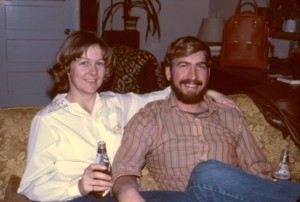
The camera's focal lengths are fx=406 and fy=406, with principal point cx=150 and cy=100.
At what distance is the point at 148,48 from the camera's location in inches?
210

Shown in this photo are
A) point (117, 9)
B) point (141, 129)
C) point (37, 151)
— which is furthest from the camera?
point (117, 9)

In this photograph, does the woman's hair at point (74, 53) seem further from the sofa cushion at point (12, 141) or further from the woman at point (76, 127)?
the sofa cushion at point (12, 141)

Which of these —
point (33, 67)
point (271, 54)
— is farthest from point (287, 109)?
point (33, 67)

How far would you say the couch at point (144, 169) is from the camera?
6.45 ft

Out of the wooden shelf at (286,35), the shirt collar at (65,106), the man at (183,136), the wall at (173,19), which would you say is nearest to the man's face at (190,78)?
the man at (183,136)

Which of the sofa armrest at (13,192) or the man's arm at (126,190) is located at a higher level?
the man's arm at (126,190)

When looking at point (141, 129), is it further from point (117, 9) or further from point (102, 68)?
point (117, 9)

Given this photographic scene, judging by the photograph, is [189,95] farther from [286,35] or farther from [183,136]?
[286,35]

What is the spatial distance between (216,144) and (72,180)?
713mm

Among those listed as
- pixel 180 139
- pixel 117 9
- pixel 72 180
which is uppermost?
pixel 117 9

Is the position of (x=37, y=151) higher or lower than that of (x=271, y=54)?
lower

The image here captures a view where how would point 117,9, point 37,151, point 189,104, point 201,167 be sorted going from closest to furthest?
point 201,167, point 37,151, point 189,104, point 117,9

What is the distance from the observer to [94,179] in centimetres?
164

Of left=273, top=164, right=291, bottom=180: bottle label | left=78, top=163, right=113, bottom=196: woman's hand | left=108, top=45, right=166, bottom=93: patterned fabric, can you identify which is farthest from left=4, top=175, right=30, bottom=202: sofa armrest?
left=108, top=45, right=166, bottom=93: patterned fabric
